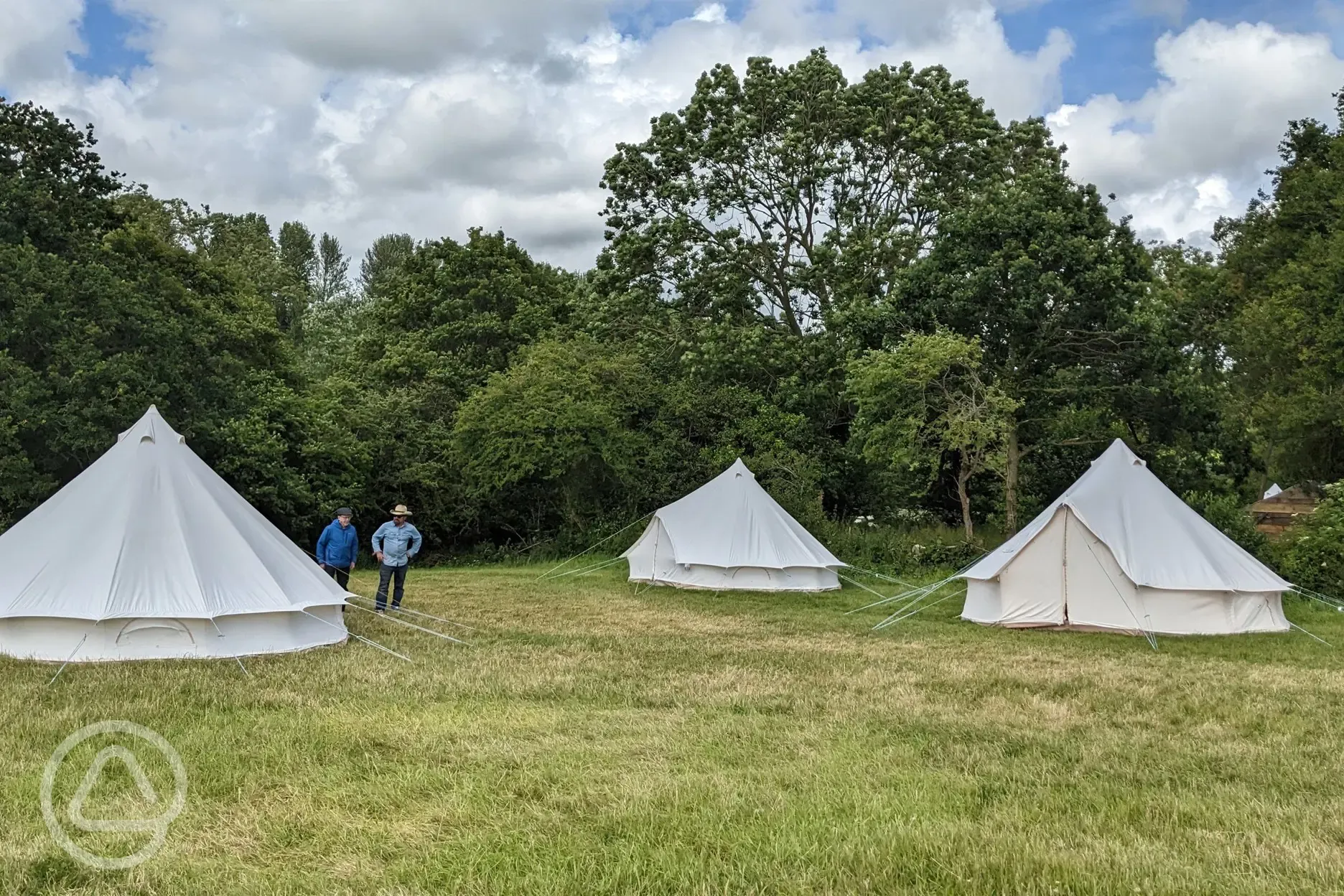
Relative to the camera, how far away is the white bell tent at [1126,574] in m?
11.6

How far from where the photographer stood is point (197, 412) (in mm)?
19172

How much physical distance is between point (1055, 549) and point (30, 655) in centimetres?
1097

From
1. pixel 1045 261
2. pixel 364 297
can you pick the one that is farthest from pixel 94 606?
pixel 364 297

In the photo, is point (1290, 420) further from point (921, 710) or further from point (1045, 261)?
point (921, 710)

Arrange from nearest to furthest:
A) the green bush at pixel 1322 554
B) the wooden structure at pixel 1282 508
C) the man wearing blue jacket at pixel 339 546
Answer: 1. the man wearing blue jacket at pixel 339 546
2. the green bush at pixel 1322 554
3. the wooden structure at pixel 1282 508

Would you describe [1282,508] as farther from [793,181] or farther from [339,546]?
[339,546]

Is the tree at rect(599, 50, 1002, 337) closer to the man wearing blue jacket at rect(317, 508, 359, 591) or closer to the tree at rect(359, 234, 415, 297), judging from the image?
the man wearing blue jacket at rect(317, 508, 359, 591)

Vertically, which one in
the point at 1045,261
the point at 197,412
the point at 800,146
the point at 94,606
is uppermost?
the point at 800,146

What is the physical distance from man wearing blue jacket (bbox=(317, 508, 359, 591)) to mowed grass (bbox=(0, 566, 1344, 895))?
279cm

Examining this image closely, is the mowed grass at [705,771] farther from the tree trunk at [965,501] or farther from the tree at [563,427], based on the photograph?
the tree at [563,427]

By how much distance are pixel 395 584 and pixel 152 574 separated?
11.5 feet

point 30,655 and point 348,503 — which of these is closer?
point 30,655

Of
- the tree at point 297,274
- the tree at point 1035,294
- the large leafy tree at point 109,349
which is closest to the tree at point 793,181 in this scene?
the tree at point 1035,294

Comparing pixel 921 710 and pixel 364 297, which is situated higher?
pixel 364 297
